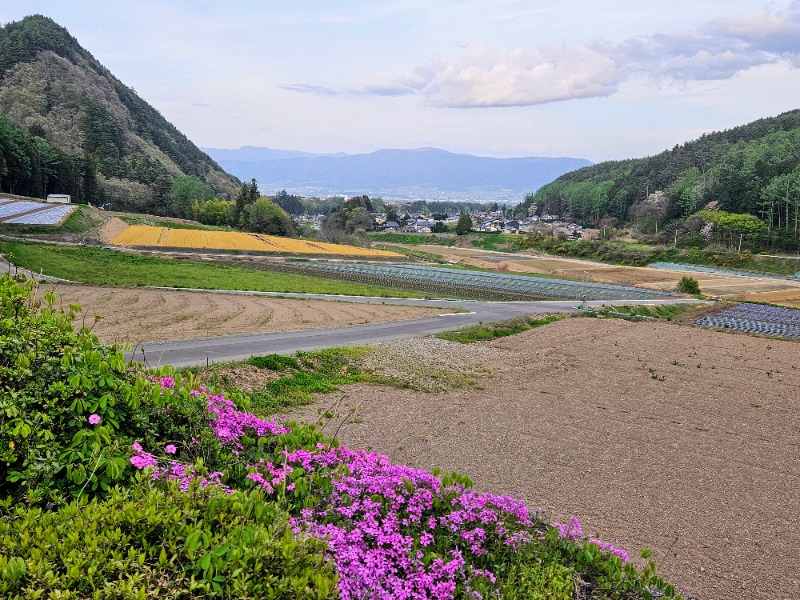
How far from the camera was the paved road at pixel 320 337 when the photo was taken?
14.2 m

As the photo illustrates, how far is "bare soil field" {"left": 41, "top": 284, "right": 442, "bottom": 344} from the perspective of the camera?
59.6 feet

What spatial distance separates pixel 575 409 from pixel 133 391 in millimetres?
10476

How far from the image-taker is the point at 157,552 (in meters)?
3.33

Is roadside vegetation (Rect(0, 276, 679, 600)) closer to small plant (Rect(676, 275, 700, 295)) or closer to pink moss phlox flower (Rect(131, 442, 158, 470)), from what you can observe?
pink moss phlox flower (Rect(131, 442, 158, 470))

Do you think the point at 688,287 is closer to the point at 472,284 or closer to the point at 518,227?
the point at 472,284

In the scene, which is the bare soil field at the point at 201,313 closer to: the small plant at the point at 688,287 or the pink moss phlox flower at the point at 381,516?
the pink moss phlox flower at the point at 381,516

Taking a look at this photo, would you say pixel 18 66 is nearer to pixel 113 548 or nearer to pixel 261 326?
pixel 261 326

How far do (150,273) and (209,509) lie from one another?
1287 inches

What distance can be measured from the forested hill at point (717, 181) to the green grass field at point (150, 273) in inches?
2614

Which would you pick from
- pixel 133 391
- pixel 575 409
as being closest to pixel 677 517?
pixel 575 409

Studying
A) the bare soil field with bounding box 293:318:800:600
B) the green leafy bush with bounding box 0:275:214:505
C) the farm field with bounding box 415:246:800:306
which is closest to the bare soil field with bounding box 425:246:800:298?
the farm field with bounding box 415:246:800:306

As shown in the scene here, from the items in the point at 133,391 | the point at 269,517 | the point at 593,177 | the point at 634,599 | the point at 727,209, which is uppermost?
the point at 593,177

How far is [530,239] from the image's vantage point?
316ft

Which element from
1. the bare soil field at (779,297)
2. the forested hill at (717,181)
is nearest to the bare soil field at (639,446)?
the bare soil field at (779,297)
